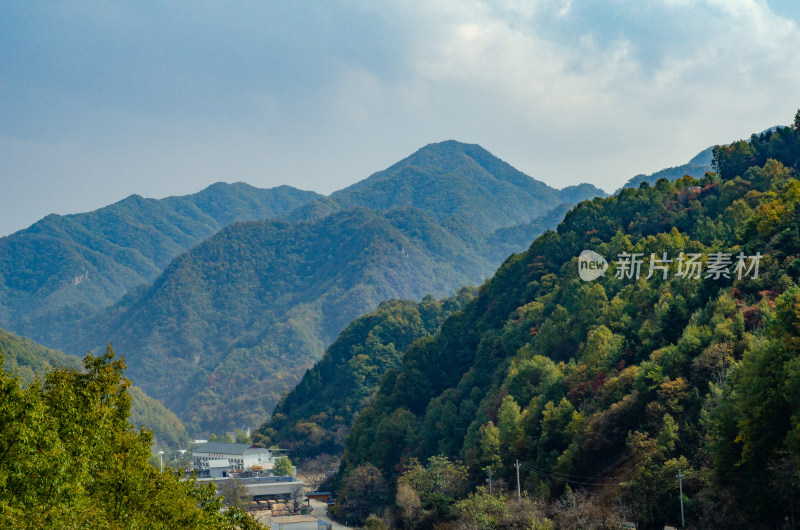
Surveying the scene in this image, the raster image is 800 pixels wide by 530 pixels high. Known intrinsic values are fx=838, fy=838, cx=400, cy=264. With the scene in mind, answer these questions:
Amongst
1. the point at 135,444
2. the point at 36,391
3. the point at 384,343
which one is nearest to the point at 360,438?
the point at 384,343

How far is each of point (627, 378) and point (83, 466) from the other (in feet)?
98.5

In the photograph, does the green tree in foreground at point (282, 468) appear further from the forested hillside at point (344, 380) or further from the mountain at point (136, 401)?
the mountain at point (136, 401)

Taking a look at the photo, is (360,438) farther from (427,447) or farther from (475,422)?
(475,422)

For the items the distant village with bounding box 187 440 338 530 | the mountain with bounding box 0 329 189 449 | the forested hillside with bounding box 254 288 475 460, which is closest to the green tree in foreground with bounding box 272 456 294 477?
the distant village with bounding box 187 440 338 530

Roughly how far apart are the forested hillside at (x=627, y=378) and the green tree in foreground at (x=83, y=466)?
56.4 ft

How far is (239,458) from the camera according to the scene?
9181 cm

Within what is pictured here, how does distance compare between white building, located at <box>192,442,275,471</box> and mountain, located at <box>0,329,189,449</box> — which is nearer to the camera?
white building, located at <box>192,442,275,471</box>

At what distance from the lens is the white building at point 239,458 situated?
3488 inches

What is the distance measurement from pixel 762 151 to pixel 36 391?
193 ft

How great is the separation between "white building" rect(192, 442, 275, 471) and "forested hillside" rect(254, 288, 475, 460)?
10.9 ft

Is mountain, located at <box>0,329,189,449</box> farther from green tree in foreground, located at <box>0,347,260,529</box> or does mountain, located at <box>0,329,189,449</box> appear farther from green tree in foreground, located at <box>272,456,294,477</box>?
green tree in foreground, located at <box>0,347,260,529</box>

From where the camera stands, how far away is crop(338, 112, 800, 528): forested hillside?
28.9 metres

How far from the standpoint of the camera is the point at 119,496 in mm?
18641

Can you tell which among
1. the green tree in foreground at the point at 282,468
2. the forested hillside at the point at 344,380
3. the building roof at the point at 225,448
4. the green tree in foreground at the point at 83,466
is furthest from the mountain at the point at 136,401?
the green tree in foreground at the point at 83,466
